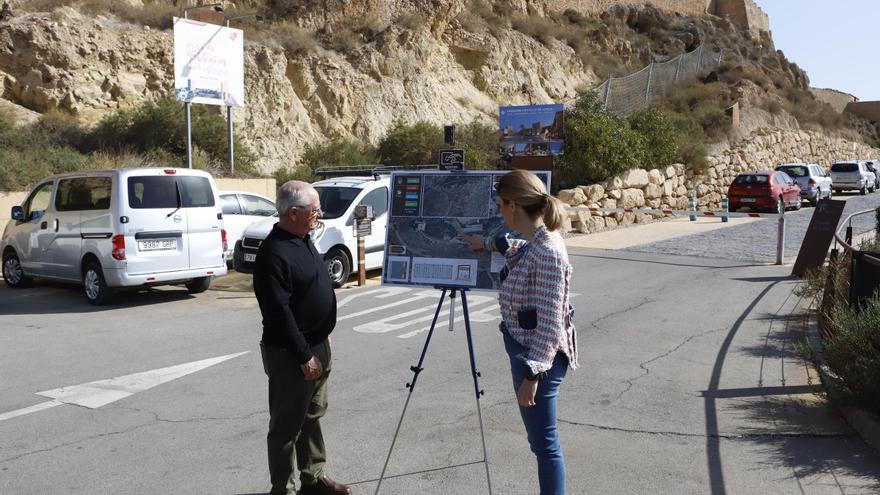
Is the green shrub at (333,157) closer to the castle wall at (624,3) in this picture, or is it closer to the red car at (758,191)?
the red car at (758,191)

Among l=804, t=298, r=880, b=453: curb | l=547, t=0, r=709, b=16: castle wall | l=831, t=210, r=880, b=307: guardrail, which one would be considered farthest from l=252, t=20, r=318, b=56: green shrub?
l=804, t=298, r=880, b=453: curb

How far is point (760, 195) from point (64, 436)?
25536mm

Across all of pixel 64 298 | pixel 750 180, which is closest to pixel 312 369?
pixel 64 298

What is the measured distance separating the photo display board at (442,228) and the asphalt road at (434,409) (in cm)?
121

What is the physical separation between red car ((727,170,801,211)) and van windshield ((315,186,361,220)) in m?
18.0

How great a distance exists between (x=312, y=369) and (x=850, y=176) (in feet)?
129

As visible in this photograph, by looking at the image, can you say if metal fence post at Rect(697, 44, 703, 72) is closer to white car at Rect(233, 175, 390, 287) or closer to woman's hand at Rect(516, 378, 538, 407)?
white car at Rect(233, 175, 390, 287)

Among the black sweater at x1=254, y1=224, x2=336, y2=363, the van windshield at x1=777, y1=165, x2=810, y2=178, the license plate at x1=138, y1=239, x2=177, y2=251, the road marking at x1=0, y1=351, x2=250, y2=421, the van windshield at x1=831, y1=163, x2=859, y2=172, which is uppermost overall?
the van windshield at x1=831, y1=163, x2=859, y2=172

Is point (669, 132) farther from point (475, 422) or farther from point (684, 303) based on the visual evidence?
point (475, 422)

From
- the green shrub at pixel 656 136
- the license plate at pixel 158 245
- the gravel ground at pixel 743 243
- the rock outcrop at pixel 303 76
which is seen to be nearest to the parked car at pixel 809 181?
the green shrub at pixel 656 136

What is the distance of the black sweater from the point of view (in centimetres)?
402

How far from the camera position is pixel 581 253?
17.3m

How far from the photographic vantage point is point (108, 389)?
6863 millimetres

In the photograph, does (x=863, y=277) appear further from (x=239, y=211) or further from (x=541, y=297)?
(x=239, y=211)
